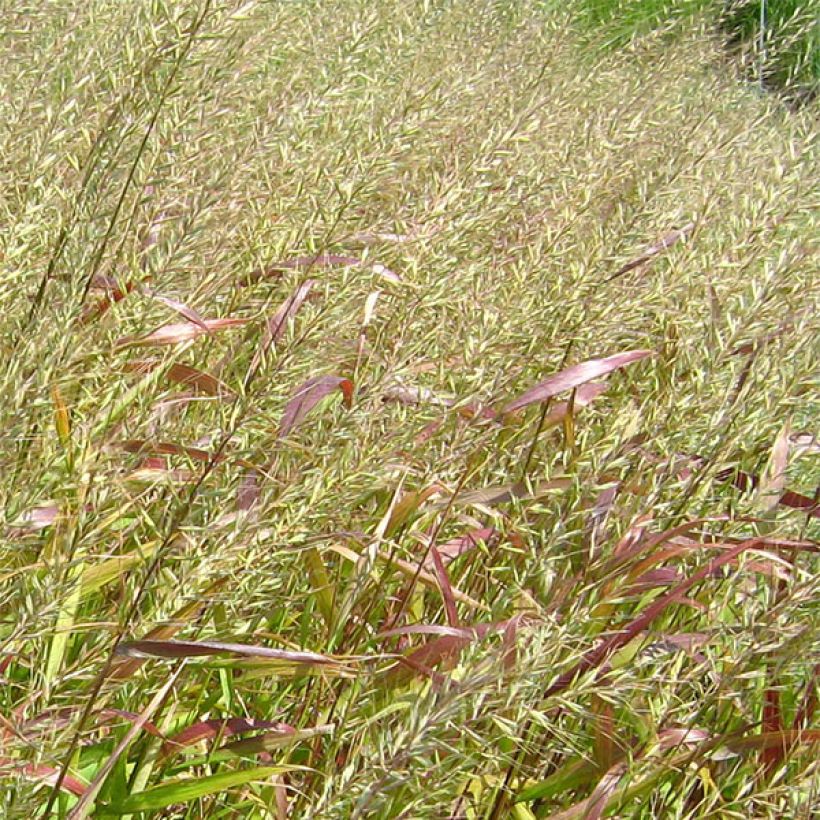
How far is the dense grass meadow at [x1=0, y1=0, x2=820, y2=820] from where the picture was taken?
97cm

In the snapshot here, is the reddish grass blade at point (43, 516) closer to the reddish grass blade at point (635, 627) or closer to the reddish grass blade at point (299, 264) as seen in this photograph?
the reddish grass blade at point (299, 264)

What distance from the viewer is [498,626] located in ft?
3.57

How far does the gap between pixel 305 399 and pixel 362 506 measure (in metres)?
0.21

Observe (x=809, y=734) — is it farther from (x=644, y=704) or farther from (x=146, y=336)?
(x=146, y=336)

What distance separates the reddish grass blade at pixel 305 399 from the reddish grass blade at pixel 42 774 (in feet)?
1.39

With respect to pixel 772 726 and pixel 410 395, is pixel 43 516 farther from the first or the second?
pixel 772 726

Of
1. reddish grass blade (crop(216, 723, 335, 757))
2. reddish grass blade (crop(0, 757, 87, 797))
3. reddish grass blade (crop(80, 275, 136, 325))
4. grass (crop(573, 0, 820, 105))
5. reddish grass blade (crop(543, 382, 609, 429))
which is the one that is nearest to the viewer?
reddish grass blade (crop(0, 757, 87, 797))

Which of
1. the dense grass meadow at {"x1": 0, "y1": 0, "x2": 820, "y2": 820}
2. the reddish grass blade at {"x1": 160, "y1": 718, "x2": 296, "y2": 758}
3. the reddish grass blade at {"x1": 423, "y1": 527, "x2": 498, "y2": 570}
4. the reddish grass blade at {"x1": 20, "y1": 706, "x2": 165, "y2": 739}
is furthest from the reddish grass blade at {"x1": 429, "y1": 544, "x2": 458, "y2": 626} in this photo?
the reddish grass blade at {"x1": 20, "y1": 706, "x2": 165, "y2": 739}

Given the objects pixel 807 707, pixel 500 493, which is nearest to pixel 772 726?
pixel 807 707

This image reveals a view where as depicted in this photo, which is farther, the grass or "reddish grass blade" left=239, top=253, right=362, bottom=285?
the grass

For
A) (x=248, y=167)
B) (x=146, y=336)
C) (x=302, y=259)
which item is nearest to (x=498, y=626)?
(x=146, y=336)

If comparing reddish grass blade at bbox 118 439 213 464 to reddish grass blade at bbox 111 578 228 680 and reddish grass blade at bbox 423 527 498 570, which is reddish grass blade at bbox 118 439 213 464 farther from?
reddish grass blade at bbox 423 527 498 570

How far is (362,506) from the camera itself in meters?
1.47

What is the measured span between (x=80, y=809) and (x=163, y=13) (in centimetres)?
80
